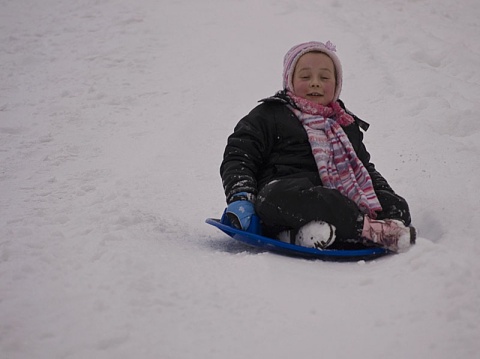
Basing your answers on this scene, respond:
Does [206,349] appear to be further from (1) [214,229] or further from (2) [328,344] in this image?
(1) [214,229]

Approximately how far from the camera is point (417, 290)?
1.68 metres

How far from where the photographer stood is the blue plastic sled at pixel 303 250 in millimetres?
A: 2115

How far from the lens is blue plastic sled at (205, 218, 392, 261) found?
6.94 ft

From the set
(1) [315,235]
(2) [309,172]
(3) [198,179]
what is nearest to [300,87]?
(2) [309,172]

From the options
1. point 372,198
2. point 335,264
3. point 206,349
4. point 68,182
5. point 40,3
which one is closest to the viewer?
point 206,349

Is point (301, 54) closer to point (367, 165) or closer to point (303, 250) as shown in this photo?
point (367, 165)

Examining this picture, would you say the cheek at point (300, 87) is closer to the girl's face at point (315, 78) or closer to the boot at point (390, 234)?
the girl's face at point (315, 78)

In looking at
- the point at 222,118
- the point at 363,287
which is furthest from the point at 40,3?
the point at 363,287

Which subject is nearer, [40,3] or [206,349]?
[206,349]

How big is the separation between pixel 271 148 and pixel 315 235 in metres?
0.59

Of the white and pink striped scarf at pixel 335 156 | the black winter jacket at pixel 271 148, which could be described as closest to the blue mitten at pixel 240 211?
the black winter jacket at pixel 271 148

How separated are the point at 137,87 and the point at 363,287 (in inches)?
151

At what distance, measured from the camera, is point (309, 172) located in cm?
248

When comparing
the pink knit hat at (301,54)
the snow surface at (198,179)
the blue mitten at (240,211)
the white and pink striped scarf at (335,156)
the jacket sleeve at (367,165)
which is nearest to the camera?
the snow surface at (198,179)
